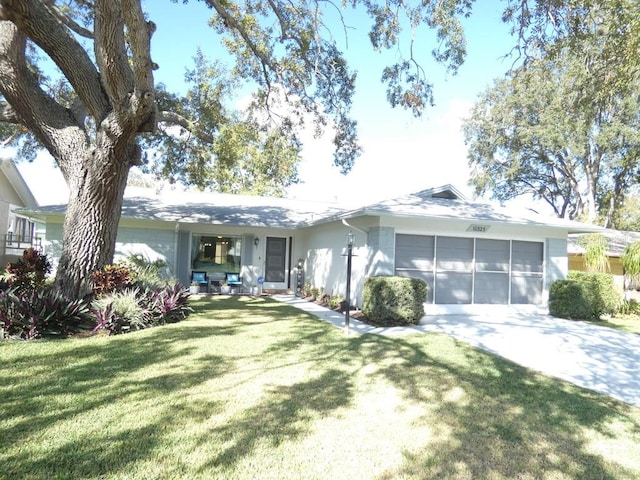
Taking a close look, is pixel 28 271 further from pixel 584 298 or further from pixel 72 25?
pixel 584 298

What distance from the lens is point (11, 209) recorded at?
20.0 metres

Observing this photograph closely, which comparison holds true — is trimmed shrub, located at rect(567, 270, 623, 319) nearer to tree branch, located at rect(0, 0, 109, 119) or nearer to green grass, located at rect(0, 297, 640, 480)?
green grass, located at rect(0, 297, 640, 480)

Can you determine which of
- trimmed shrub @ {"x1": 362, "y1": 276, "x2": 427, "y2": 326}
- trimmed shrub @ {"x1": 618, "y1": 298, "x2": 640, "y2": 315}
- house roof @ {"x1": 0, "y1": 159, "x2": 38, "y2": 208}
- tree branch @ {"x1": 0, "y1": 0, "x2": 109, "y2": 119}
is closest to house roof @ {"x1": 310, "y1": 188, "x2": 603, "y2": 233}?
trimmed shrub @ {"x1": 362, "y1": 276, "x2": 427, "y2": 326}

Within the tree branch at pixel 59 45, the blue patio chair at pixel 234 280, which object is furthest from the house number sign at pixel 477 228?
the tree branch at pixel 59 45

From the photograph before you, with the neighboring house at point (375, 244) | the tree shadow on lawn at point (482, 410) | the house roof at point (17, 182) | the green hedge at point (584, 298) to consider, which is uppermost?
the house roof at point (17, 182)

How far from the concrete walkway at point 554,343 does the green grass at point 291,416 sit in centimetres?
61

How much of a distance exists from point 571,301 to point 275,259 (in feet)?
33.0

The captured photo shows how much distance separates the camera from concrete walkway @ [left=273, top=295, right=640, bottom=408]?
227 inches

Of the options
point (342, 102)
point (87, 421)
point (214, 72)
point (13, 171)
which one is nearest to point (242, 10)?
point (214, 72)

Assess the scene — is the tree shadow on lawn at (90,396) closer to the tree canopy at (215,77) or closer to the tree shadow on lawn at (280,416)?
the tree shadow on lawn at (280,416)

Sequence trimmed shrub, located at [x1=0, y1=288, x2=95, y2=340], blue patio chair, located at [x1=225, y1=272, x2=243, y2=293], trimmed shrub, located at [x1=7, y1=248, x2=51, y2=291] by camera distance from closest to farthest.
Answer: trimmed shrub, located at [x1=0, y1=288, x2=95, y2=340]
trimmed shrub, located at [x1=7, y1=248, x2=51, y2=291]
blue patio chair, located at [x1=225, y1=272, x2=243, y2=293]

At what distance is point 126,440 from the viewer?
3.36 m

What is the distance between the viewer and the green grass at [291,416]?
3121mm

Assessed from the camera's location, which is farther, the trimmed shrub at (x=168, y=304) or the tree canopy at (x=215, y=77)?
the trimmed shrub at (x=168, y=304)
